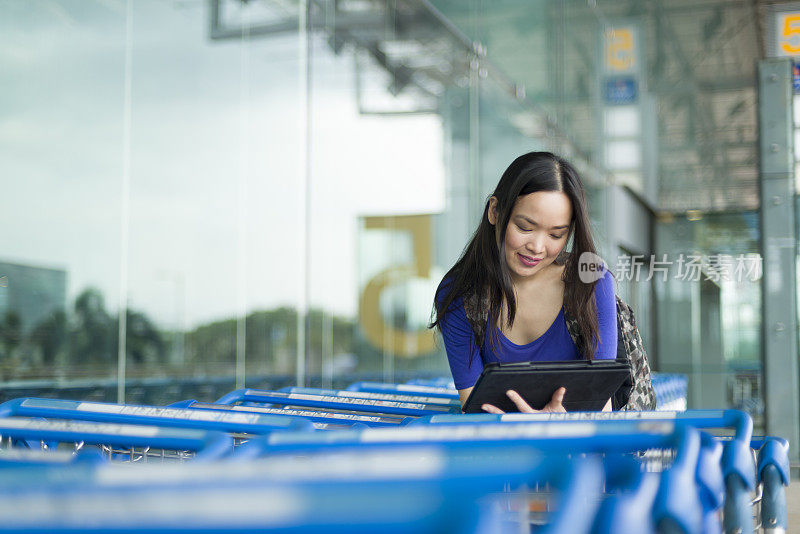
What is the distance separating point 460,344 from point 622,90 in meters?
10.8

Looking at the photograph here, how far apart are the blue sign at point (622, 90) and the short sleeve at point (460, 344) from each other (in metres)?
10.6

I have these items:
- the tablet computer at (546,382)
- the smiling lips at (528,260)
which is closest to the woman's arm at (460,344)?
the smiling lips at (528,260)

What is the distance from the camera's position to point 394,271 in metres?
6.56

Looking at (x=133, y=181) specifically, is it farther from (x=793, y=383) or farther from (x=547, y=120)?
(x=547, y=120)

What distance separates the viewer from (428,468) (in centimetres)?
91

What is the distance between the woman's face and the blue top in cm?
19

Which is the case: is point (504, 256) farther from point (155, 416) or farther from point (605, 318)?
point (155, 416)

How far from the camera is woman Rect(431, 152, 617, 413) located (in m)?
2.80

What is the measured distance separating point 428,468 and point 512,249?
6.58ft

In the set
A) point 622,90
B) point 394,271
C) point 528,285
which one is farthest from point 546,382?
point 622,90

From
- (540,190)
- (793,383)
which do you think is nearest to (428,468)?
(540,190)

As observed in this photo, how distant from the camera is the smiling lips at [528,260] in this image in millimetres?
2844

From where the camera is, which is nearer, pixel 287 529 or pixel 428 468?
pixel 287 529

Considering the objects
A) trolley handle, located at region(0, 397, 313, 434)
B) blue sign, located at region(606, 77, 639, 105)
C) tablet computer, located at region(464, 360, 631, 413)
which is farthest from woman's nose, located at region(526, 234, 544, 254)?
blue sign, located at region(606, 77, 639, 105)
